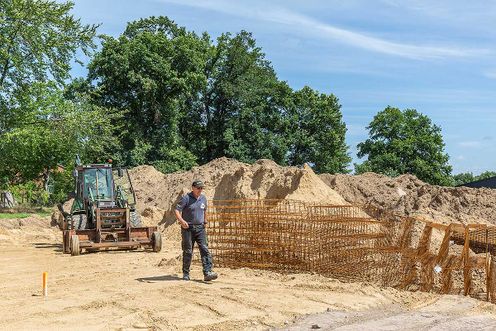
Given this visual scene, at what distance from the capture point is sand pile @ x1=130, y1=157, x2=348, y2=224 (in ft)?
69.1

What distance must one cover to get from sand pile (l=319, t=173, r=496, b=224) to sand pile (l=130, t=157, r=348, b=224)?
4.37m

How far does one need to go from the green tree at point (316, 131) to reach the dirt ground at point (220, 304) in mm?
35125

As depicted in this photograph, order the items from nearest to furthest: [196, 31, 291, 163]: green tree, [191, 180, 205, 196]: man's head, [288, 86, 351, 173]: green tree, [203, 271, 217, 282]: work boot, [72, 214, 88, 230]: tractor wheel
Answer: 1. [203, 271, 217, 282]: work boot
2. [191, 180, 205, 196]: man's head
3. [72, 214, 88, 230]: tractor wheel
4. [196, 31, 291, 163]: green tree
5. [288, 86, 351, 173]: green tree

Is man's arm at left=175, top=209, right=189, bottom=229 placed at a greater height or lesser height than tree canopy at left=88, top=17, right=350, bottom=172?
lesser

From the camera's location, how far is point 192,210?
11656mm

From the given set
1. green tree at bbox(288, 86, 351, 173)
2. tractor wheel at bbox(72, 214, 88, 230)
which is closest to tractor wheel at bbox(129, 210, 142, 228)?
tractor wheel at bbox(72, 214, 88, 230)

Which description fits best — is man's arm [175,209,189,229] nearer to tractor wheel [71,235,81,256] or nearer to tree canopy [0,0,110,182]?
tractor wheel [71,235,81,256]

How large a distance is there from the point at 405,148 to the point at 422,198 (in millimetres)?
26514

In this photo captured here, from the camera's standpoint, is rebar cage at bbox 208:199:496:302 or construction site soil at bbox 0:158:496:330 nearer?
construction site soil at bbox 0:158:496:330

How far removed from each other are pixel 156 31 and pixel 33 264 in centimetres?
3409

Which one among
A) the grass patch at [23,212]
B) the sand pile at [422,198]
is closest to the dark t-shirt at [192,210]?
the sand pile at [422,198]

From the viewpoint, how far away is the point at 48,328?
8.05 metres

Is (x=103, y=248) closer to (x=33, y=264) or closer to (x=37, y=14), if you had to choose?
(x=33, y=264)

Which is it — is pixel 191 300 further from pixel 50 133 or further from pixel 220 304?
pixel 50 133
